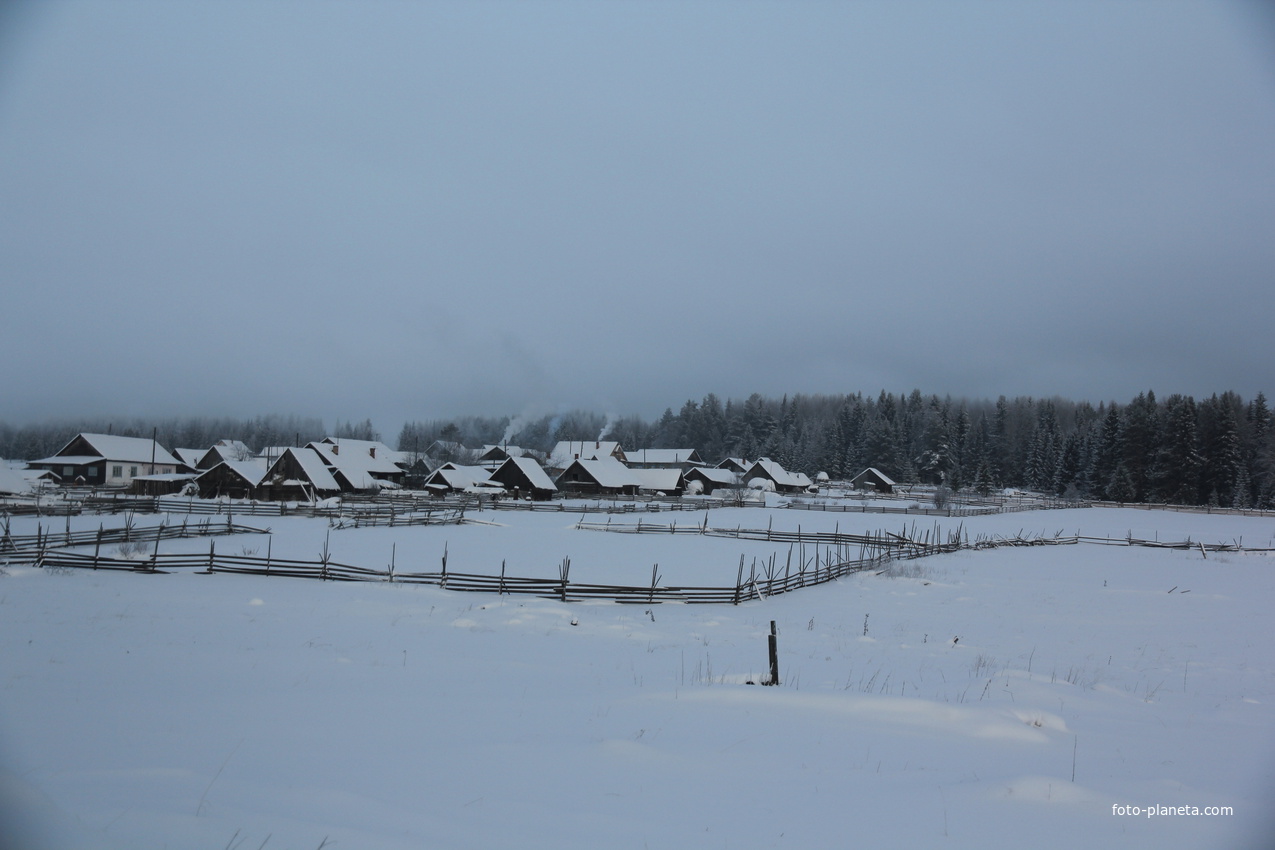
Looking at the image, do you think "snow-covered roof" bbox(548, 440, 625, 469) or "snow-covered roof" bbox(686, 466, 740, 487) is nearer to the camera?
"snow-covered roof" bbox(686, 466, 740, 487)

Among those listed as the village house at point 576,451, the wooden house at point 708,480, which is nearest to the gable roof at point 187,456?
the village house at point 576,451

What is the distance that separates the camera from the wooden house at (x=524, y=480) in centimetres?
7006

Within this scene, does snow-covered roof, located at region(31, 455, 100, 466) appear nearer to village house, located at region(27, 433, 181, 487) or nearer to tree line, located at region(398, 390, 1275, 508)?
village house, located at region(27, 433, 181, 487)

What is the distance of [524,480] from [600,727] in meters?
63.6

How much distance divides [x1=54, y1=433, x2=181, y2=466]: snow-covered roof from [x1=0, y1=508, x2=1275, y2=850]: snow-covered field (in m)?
69.5

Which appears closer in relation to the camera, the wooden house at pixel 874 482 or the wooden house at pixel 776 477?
the wooden house at pixel 874 482

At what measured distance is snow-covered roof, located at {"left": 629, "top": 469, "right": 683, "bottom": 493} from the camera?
84312mm

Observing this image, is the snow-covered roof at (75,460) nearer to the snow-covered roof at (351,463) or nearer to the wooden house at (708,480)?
the snow-covered roof at (351,463)

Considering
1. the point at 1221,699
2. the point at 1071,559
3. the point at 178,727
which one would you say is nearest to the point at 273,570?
the point at 178,727

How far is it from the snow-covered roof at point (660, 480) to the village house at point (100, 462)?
2101 inches

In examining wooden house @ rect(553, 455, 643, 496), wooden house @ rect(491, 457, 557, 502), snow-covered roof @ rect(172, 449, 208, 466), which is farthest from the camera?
snow-covered roof @ rect(172, 449, 208, 466)

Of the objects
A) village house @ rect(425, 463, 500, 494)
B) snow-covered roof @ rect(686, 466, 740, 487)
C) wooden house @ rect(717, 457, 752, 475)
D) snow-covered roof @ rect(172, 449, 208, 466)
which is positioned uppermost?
wooden house @ rect(717, 457, 752, 475)

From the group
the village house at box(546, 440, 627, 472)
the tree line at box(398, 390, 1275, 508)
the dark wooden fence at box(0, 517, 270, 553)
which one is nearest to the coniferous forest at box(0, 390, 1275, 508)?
the tree line at box(398, 390, 1275, 508)

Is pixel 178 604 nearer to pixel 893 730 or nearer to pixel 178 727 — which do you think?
pixel 178 727
